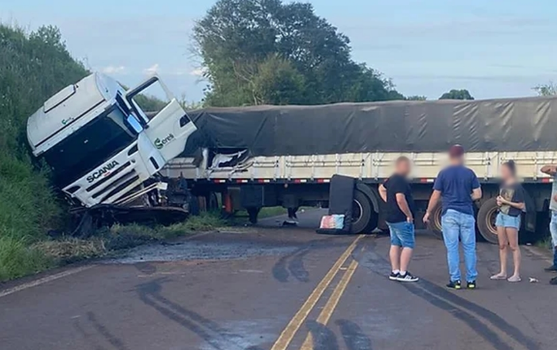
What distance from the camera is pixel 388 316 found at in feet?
30.7

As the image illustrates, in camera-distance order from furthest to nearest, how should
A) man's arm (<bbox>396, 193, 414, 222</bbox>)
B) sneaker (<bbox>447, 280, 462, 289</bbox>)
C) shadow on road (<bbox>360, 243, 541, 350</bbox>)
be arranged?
man's arm (<bbox>396, 193, 414, 222</bbox>), sneaker (<bbox>447, 280, 462, 289</bbox>), shadow on road (<bbox>360, 243, 541, 350</bbox>)

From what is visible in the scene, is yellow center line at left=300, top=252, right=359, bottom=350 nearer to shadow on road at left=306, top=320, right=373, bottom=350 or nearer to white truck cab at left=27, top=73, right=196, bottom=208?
shadow on road at left=306, top=320, right=373, bottom=350

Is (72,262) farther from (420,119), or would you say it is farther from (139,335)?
(420,119)

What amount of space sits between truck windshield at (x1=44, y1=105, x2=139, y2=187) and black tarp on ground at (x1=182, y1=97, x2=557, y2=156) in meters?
4.61

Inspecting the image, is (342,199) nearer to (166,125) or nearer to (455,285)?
(166,125)

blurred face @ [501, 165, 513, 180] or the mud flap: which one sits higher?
blurred face @ [501, 165, 513, 180]

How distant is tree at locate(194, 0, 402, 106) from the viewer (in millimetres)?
53594

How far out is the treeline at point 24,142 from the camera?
1391 centimetres

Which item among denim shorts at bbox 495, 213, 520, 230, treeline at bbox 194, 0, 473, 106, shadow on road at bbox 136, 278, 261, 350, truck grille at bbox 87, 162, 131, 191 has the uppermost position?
treeline at bbox 194, 0, 473, 106

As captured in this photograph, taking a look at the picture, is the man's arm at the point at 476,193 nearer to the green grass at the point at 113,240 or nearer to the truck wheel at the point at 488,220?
the green grass at the point at 113,240

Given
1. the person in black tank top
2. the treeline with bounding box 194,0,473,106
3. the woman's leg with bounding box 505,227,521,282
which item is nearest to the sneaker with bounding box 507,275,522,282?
the woman's leg with bounding box 505,227,521,282

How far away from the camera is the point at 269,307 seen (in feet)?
32.7

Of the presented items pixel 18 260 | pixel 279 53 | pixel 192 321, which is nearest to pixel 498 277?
pixel 192 321

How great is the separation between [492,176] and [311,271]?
828 centimetres
